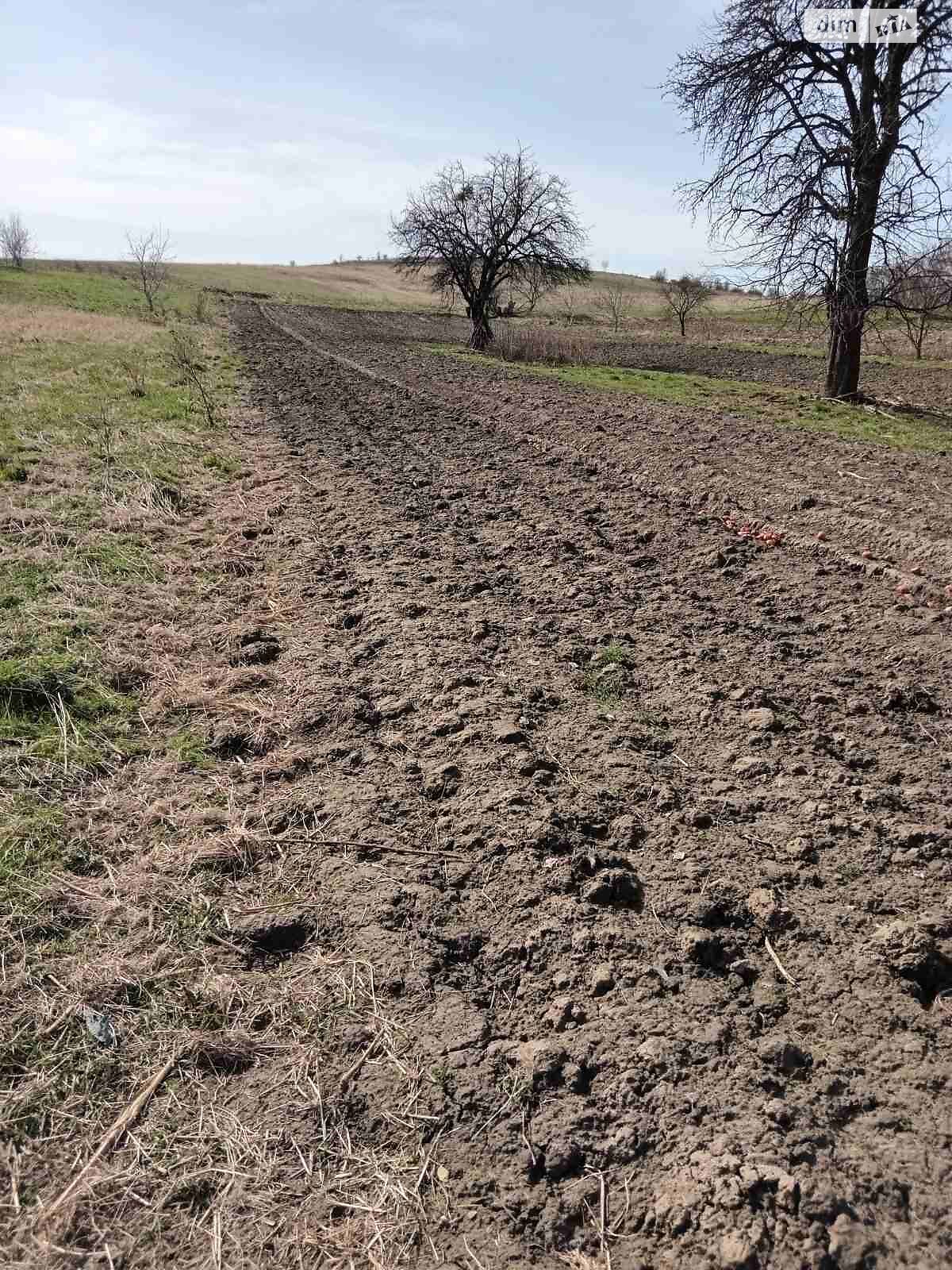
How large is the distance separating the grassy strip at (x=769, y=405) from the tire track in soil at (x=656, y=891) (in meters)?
5.74

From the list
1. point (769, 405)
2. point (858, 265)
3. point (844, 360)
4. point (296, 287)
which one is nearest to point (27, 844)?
point (769, 405)

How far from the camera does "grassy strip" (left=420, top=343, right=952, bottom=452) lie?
32.6 ft

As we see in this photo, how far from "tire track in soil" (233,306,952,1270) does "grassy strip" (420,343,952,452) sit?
5.74 m

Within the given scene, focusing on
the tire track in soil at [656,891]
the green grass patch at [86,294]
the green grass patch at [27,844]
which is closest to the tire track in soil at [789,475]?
the tire track in soil at [656,891]

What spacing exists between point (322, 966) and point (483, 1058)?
60 centimetres

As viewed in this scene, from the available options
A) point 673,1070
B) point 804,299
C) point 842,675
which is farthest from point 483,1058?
point 804,299

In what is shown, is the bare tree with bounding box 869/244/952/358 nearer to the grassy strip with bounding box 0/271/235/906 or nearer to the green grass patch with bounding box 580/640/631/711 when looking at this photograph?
the green grass patch with bounding box 580/640/631/711

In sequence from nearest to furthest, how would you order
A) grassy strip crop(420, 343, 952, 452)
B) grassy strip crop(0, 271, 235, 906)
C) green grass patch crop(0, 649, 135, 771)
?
1. grassy strip crop(0, 271, 235, 906)
2. green grass patch crop(0, 649, 135, 771)
3. grassy strip crop(420, 343, 952, 452)

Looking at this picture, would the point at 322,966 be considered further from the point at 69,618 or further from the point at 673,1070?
the point at 69,618

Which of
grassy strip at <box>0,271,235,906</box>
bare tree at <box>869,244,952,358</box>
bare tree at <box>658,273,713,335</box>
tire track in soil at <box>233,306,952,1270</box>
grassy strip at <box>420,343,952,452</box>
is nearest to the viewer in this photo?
tire track in soil at <box>233,306,952,1270</box>

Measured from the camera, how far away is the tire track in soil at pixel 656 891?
1778mm

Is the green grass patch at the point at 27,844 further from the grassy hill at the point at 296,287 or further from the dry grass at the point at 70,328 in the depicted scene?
the grassy hill at the point at 296,287

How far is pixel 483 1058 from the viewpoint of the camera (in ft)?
7.02

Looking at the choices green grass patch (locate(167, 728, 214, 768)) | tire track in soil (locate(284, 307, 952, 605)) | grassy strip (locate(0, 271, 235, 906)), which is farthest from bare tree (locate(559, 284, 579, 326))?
green grass patch (locate(167, 728, 214, 768))
